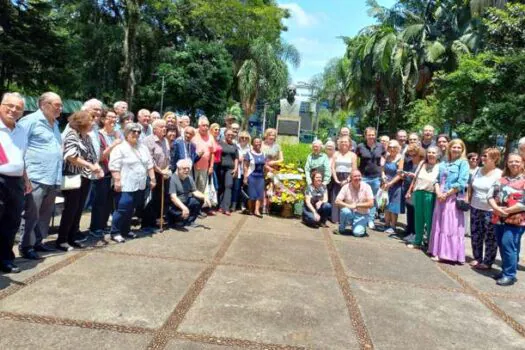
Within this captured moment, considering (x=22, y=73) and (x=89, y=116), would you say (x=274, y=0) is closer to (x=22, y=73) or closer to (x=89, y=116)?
(x=22, y=73)

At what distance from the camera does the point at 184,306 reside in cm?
377

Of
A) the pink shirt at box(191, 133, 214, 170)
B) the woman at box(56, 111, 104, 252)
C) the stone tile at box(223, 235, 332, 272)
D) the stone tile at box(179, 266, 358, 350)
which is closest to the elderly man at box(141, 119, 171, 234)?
the pink shirt at box(191, 133, 214, 170)

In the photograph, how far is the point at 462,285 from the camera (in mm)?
5039

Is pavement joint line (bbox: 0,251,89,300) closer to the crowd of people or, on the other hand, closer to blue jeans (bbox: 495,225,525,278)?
the crowd of people

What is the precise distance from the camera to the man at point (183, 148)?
696 cm

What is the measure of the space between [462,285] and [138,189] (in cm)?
407

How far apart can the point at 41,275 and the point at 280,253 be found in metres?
2.79

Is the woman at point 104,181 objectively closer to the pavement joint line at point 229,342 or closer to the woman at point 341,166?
the pavement joint line at point 229,342

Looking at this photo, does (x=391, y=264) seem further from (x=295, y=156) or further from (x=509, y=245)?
(x=295, y=156)

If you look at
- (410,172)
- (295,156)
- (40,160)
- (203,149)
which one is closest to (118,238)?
(40,160)

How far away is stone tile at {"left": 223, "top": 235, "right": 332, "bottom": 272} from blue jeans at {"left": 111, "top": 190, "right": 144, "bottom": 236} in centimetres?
139

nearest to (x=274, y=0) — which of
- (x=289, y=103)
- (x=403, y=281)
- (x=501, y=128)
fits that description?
(x=289, y=103)

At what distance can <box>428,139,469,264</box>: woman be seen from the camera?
19.3ft

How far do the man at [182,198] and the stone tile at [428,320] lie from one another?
2963 mm
